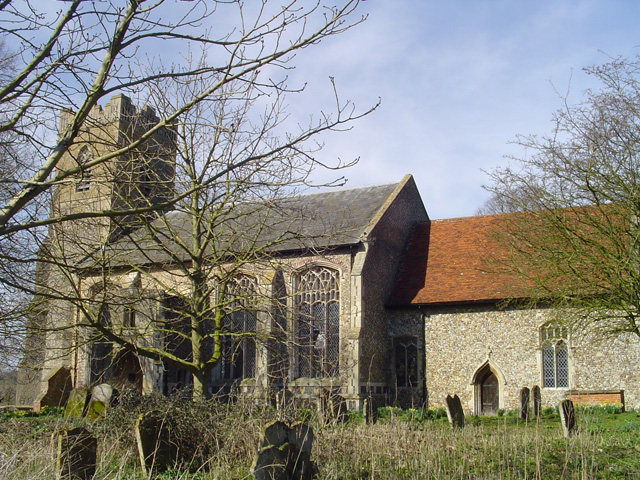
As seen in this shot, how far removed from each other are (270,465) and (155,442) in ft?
7.56

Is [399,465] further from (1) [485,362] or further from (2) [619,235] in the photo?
(1) [485,362]

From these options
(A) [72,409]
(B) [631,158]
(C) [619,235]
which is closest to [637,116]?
(B) [631,158]

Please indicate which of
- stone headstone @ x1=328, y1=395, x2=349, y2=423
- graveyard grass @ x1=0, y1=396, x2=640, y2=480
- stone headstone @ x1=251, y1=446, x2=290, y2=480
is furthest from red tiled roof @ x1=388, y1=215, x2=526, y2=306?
stone headstone @ x1=251, y1=446, x2=290, y2=480

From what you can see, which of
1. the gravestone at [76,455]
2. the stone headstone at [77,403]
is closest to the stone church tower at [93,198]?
the stone headstone at [77,403]

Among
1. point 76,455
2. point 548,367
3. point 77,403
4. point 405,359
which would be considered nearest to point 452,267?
point 405,359

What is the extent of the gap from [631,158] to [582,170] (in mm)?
1042

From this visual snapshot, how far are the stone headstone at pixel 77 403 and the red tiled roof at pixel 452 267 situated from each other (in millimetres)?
9530

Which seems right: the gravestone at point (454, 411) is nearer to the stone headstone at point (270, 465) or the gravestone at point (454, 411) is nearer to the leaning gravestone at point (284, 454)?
the leaning gravestone at point (284, 454)

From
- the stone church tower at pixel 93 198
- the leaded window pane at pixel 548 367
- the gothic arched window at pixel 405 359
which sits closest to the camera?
the stone church tower at pixel 93 198

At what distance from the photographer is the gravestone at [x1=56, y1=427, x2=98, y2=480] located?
6973mm

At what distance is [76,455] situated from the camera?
23.4ft

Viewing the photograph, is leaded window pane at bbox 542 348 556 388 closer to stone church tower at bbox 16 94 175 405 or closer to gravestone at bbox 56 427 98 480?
stone church tower at bbox 16 94 175 405

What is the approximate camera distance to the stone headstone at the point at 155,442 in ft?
26.0

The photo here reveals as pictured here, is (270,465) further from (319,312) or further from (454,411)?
(319,312)
